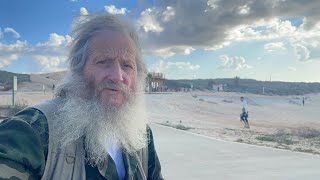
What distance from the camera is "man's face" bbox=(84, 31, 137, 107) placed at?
2.08 meters

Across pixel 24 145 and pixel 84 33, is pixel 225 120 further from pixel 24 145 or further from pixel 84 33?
pixel 24 145

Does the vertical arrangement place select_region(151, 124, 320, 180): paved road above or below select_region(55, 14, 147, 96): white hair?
below

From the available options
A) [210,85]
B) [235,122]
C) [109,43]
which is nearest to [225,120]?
[235,122]

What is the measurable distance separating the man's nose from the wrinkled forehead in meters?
Result: 0.10

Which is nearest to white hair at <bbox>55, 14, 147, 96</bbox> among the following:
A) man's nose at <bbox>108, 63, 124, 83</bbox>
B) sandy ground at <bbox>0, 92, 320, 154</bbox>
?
man's nose at <bbox>108, 63, 124, 83</bbox>

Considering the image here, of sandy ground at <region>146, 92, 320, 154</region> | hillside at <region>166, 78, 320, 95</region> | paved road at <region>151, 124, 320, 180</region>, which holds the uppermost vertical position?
hillside at <region>166, 78, 320, 95</region>

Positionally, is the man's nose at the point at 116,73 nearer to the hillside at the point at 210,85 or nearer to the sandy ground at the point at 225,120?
the sandy ground at the point at 225,120

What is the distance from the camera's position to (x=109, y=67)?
7.03 feet

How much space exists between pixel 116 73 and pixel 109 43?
0.19 m

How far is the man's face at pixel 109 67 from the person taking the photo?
6.84ft

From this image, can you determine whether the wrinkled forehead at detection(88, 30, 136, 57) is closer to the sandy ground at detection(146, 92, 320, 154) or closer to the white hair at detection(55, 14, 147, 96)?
the white hair at detection(55, 14, 147, 96)

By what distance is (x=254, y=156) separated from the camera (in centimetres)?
717

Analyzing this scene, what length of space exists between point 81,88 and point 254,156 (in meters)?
5.64

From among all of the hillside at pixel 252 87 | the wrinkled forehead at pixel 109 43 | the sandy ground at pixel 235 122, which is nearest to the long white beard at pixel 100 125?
the wrinkled forehead at pixel 109 43
